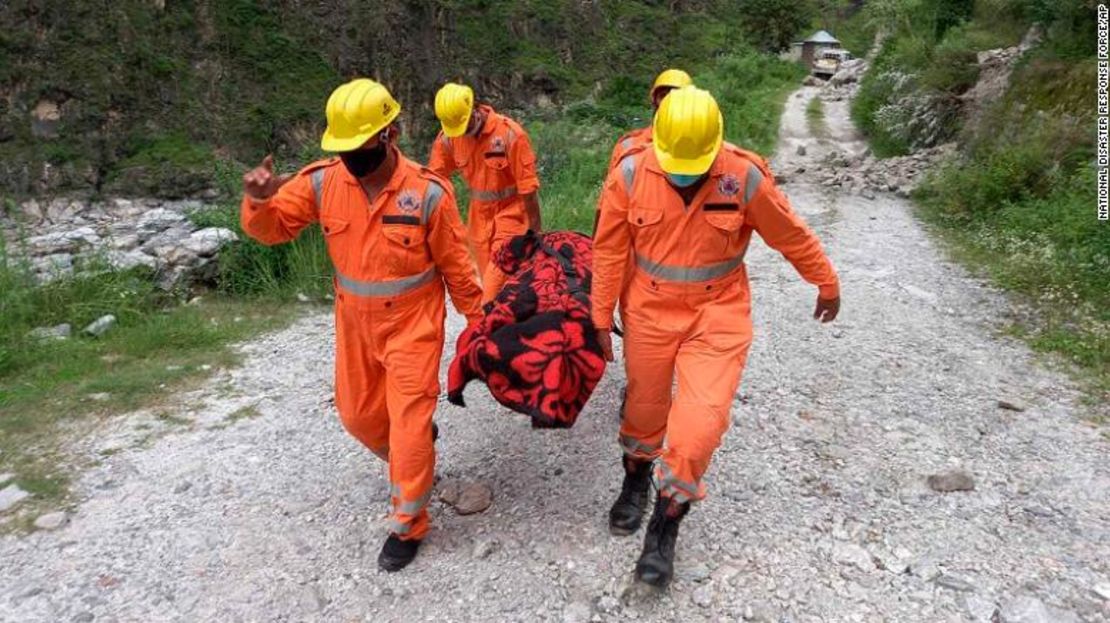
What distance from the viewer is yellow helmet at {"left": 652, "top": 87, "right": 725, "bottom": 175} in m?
2.59

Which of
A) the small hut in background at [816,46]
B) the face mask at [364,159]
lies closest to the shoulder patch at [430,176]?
the face mask at [364,159]

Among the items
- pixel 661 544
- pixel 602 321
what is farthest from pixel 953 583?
pixel 602 321

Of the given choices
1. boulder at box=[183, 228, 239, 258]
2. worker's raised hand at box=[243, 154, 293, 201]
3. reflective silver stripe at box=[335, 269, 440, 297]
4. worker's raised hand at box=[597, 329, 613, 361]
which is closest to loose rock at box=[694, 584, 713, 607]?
worker's raised hand at box=[597, 329, 613, 361]

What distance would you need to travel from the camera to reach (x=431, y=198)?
2887 millimetres

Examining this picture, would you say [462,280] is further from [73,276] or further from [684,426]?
[73,276]

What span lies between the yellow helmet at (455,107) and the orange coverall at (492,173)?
146mm

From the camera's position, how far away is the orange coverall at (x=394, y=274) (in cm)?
284

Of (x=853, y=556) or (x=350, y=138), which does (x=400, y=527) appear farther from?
(x=853, y=556)

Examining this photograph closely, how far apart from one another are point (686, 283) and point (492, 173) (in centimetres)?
238

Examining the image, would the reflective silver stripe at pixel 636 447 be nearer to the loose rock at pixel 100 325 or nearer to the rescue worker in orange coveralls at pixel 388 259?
the rescue worker in orange coveralls at pixel 388 259

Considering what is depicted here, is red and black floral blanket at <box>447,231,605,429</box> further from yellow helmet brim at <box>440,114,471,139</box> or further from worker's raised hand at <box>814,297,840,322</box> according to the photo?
yellow helmet brim at <box>440,114,471,139</box>

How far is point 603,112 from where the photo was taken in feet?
74.3

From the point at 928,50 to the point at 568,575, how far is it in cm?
1836

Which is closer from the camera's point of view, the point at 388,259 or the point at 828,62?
the point at 388,259
